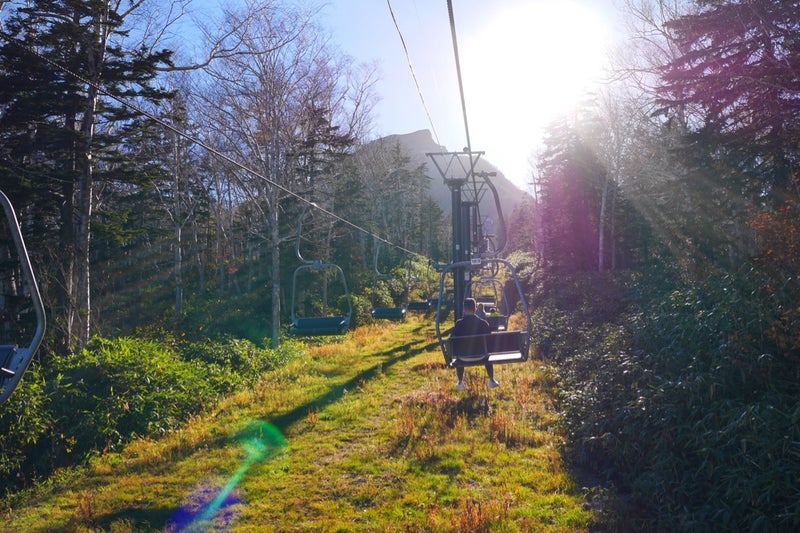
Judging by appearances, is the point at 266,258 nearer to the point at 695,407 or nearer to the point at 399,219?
the point at 399,219

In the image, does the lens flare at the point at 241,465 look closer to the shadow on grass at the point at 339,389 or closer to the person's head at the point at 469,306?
the shadow on grass at the point at 339,389

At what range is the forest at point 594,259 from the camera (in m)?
6.18

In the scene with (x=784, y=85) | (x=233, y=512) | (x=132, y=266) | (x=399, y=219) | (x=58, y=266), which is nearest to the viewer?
(x=233, y=512)

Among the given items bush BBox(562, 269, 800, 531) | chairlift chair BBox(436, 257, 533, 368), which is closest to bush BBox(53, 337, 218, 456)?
chairlift chair BBox(436, 257, 533, 368)

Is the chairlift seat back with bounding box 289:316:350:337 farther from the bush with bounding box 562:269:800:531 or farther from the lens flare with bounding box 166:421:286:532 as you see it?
the bush with bounding box 562:269:800:531

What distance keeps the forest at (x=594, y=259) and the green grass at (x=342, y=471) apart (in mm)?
791

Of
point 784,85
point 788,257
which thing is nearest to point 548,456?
point 788,257

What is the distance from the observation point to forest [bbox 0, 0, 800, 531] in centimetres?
618

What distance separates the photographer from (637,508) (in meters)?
6.24

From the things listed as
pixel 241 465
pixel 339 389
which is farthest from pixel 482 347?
pixel 339 389

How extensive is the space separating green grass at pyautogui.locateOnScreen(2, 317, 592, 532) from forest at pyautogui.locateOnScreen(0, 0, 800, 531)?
2.60 ft

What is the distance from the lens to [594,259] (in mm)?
31344

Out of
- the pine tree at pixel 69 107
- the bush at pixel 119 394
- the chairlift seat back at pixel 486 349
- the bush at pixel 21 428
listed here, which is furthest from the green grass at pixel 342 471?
the pine tree at pixel 69 107

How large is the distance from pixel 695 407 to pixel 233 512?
20.4ft
